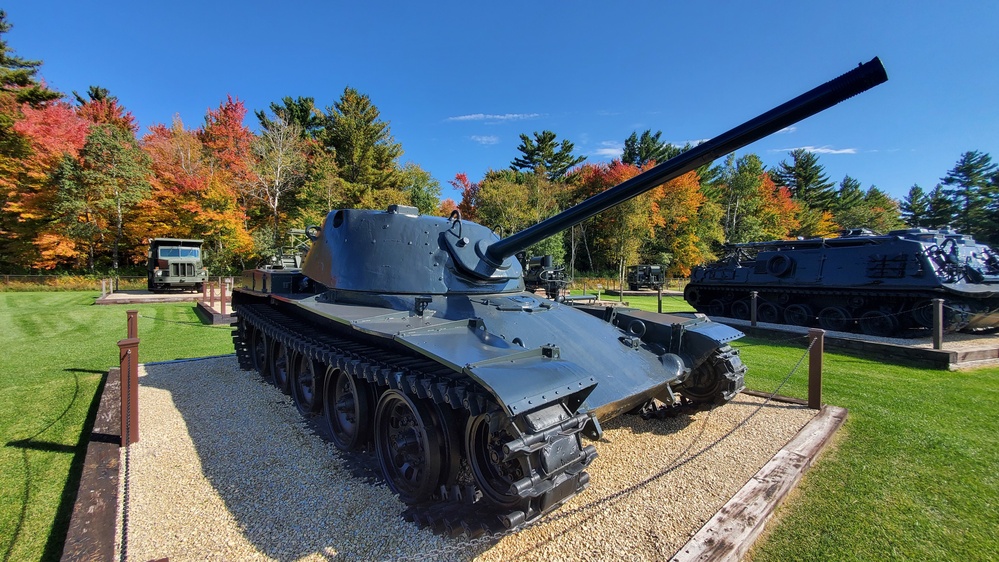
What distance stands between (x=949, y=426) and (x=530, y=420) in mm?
5956

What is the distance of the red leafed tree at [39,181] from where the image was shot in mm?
26016

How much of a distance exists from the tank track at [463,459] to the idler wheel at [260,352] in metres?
3.07

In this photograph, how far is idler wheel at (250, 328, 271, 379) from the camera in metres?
7.39

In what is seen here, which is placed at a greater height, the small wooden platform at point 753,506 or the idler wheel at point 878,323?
the idler wheel at point 878,323

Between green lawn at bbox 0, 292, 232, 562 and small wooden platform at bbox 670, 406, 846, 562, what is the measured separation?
433 cm

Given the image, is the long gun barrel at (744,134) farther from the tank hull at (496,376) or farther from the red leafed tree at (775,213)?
the red leafed tree at (775,213)

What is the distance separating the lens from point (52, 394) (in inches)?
254

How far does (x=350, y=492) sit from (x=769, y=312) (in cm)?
1543

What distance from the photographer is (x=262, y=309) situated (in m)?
8.05

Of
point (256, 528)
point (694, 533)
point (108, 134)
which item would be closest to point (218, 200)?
point (108, 134)

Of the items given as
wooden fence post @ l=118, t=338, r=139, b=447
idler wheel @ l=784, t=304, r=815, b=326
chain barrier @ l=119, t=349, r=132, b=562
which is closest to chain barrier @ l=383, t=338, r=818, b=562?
chain barrier @ l=119, t=349, r=132, b=562

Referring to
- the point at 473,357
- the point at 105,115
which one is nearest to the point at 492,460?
the point at 473,357

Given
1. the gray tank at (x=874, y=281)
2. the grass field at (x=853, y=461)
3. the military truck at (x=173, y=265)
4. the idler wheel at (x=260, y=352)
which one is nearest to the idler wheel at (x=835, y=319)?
the gray tank at (x=874, y=281)

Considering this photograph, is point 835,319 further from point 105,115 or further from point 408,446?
point 105,115
